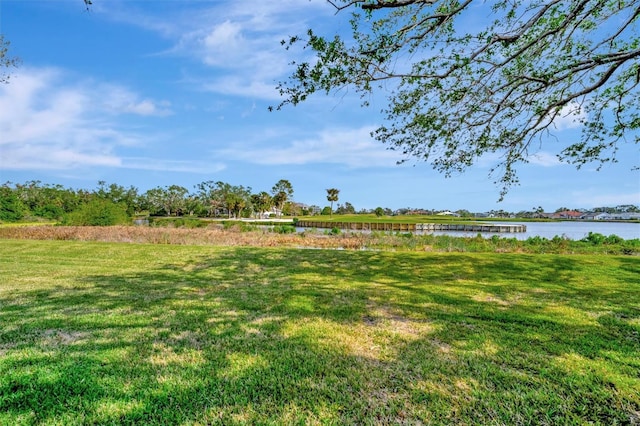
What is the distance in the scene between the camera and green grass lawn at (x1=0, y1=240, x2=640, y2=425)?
2.23 metres

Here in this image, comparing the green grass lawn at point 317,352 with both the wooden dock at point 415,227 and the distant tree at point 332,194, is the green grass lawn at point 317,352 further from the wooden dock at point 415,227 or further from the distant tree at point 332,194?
the distant tree at point 332,194

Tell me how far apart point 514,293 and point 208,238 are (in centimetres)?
1471

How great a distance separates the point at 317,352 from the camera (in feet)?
10.3

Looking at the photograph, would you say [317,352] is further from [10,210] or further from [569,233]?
[10,210]

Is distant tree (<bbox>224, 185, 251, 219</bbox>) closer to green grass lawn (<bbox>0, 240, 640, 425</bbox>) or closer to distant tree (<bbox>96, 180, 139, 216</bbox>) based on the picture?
distant tree (<bbox>96, 180, 139, 216</bbox>)

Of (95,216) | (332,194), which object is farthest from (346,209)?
(95,216)

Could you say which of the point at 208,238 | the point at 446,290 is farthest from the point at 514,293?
the point at 208,238

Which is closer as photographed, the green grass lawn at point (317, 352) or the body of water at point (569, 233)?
the green grass lawn at point (317, 352)

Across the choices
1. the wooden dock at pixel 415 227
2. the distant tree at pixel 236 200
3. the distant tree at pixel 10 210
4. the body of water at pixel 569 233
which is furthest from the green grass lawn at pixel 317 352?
the distant tree at pixel 236 200

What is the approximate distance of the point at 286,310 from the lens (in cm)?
467

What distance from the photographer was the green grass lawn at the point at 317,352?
2.23m

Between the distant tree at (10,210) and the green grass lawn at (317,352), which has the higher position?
the distant tree at (10,210)

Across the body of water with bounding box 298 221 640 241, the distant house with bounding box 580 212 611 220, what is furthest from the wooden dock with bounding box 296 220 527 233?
the distant house with bounding box 580 212 611 220

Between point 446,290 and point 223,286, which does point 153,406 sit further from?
point 446,290
